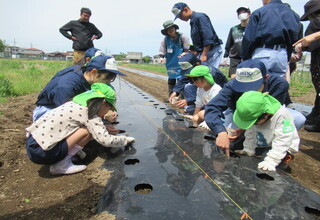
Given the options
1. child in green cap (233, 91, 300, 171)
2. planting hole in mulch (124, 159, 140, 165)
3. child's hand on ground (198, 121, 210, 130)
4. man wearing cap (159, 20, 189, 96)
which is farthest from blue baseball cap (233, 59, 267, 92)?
man wearing cap (159, 20, 189, 96)

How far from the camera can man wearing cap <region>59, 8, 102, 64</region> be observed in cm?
437

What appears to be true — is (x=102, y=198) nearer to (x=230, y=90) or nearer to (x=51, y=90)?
(x=51, y=90)

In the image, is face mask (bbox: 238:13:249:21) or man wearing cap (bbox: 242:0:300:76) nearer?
man wearing cap (bbox: 242:0:300:76)

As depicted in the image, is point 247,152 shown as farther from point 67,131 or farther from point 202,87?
point 67,131

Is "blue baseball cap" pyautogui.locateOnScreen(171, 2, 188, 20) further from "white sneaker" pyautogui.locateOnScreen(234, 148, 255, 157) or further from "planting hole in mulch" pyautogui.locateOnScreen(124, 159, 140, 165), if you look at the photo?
"planting hole in mulch" pyautogui.locateOnScreen(124, 159, 140, 165)

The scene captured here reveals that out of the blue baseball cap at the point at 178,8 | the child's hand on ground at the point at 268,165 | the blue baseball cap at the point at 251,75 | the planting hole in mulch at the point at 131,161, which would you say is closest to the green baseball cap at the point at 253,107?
the blue baseball cap at the point at 251,75

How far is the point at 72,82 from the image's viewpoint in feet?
6.79

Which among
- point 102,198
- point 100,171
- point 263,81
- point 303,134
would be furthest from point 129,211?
point 303,134

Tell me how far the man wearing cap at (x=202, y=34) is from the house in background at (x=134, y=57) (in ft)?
255

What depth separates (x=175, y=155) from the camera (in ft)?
6.40

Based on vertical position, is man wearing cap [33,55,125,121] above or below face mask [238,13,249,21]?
below

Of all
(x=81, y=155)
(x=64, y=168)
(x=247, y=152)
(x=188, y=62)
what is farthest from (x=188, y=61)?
(x=64, y=168)

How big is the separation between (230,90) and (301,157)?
1.10m

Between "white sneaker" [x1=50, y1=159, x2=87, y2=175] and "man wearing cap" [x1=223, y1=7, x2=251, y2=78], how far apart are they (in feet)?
10.8
